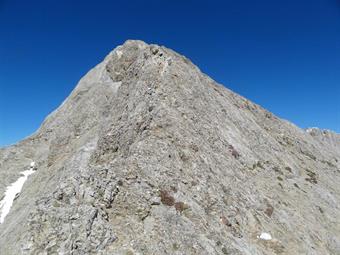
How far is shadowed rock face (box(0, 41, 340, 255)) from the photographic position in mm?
21688

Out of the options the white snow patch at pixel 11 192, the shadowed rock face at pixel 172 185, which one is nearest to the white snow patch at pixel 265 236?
the shadowed rock face at pixel 172 185

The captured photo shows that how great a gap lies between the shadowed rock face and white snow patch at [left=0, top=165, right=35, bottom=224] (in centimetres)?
192

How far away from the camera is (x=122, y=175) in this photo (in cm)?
2703

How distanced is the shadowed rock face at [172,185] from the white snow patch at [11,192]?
1922 millimetres

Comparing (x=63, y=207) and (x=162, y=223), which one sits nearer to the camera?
(x=63, y=207)

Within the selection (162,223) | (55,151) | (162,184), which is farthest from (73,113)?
(162,223)

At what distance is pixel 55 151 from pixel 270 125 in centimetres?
3945

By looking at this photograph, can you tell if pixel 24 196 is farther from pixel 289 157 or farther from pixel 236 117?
pixel 289 157

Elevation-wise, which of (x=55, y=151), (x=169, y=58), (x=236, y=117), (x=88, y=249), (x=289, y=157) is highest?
(x=169, y=58)

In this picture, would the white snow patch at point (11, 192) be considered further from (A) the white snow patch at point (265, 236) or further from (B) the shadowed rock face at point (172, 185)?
(A) the white snow patch at point (265, 236)

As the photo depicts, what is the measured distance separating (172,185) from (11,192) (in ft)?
128

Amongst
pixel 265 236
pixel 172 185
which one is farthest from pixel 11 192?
pixel 265 236

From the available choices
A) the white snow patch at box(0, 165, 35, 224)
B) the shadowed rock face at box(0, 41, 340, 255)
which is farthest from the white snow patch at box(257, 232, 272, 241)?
the white snow patch at box(0, 165, 35, 224)

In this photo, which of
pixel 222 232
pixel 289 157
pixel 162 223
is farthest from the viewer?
pixel 289 157
